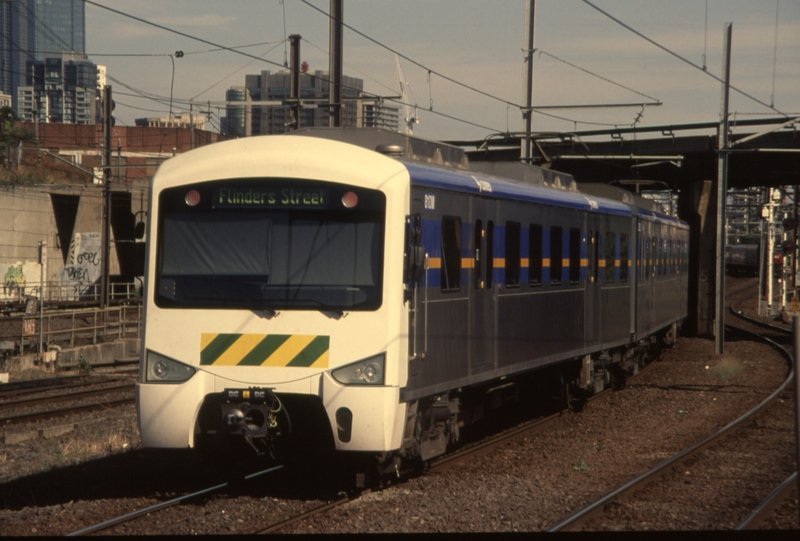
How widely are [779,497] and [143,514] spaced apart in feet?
18.0

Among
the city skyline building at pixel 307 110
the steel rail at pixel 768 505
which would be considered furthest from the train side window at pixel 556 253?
the steel rail at pixel 768 505

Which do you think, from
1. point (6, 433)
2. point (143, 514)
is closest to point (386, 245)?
point (143, 514)

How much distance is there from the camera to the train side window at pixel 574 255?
14.6 meters

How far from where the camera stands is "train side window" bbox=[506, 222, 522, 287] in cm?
1198

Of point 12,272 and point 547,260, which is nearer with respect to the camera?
point 547,260

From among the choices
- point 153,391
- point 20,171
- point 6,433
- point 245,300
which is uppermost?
point 20,171

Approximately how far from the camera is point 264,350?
8.91 meters

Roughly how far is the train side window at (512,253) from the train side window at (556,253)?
1.46 m

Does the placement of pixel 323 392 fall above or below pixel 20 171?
below

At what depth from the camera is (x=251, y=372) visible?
8875 millimetres

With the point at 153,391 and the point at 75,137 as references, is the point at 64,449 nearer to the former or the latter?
the point at 153,391

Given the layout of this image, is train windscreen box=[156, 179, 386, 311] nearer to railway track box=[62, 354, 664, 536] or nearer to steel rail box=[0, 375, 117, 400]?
railway track box=[62, 354, 664, 536]

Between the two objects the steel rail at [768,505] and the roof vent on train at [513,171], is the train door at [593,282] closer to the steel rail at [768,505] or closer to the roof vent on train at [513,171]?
the roof vent on train at [513,171]

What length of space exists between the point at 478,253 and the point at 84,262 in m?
39.9
